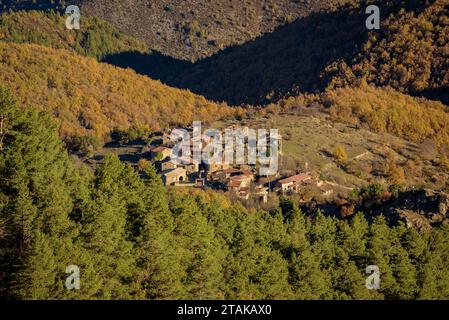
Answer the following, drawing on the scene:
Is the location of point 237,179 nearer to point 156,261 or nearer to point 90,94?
point 156,261

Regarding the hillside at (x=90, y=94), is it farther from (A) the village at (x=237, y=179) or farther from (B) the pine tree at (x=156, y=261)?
(B) the pine tree at (x=156, y=261)

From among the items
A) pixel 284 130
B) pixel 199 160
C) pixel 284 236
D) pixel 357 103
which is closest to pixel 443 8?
pixel 357 103

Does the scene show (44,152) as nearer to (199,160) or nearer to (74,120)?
(199,160)

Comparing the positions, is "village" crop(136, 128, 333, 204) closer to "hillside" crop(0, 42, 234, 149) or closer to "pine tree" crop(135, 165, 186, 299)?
"hillside" crop(0, 42, 234, 149)

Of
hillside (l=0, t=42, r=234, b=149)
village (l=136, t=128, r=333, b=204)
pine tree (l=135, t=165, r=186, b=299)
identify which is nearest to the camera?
pine tree (l=135, t=165, r=186, b=299)

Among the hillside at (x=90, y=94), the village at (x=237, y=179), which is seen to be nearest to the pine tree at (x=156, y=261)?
the village at (x=237, y=179)

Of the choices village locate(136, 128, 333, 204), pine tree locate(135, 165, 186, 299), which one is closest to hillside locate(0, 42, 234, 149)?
village locate(136, 128, 333, 204)

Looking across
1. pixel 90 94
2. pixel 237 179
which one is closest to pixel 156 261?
pixel 237 179
